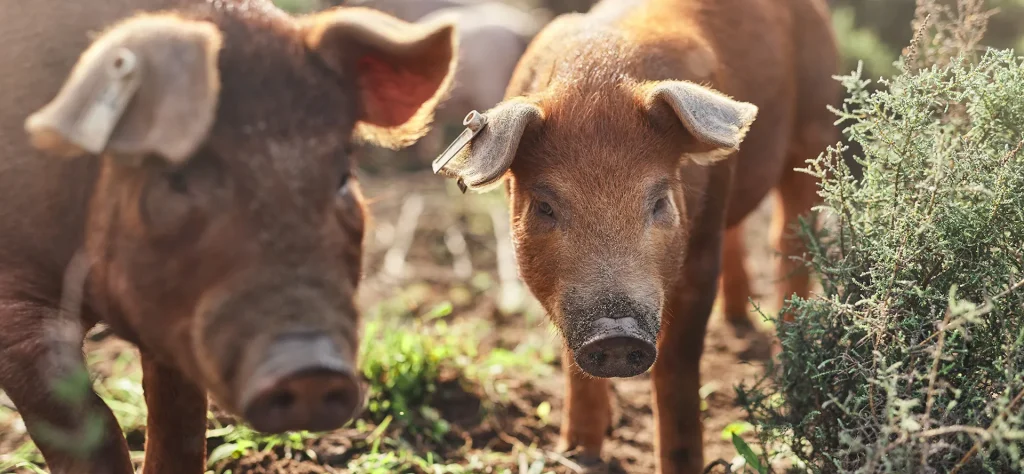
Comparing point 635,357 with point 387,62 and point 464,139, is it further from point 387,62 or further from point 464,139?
point 387,62

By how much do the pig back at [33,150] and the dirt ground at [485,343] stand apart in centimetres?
83

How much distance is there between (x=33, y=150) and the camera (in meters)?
2.57

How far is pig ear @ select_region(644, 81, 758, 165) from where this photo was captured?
10.4 feet

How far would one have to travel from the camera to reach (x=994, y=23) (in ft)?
25.1

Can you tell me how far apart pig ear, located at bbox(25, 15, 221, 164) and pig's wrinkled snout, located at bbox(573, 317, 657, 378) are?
137 centimetres

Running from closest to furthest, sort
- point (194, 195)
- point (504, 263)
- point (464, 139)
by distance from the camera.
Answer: point (194, 195)
point (464, 139)
point (504, 263)

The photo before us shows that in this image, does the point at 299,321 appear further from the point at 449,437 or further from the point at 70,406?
the point at 449,437

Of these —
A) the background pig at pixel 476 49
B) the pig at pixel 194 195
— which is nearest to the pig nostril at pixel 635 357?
the pig at pixel 194 195

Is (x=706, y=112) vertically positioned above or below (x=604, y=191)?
above

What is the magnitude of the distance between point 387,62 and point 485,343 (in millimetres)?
3135

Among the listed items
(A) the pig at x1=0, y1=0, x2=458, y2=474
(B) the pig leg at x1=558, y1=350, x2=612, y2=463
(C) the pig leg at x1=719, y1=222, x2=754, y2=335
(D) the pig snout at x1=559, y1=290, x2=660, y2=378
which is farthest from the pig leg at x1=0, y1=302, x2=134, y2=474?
(C) the pig leg at x1=719, y1=222, x2=754, y2=335

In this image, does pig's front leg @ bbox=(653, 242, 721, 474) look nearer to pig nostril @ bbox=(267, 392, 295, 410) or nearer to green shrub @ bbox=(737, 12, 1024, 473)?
green shrub @ bbox=(737, 12, 1024, 473)

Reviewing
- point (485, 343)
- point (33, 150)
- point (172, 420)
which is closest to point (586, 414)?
point (485, 343)

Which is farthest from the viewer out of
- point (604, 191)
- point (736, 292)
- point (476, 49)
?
point (476, 49)
